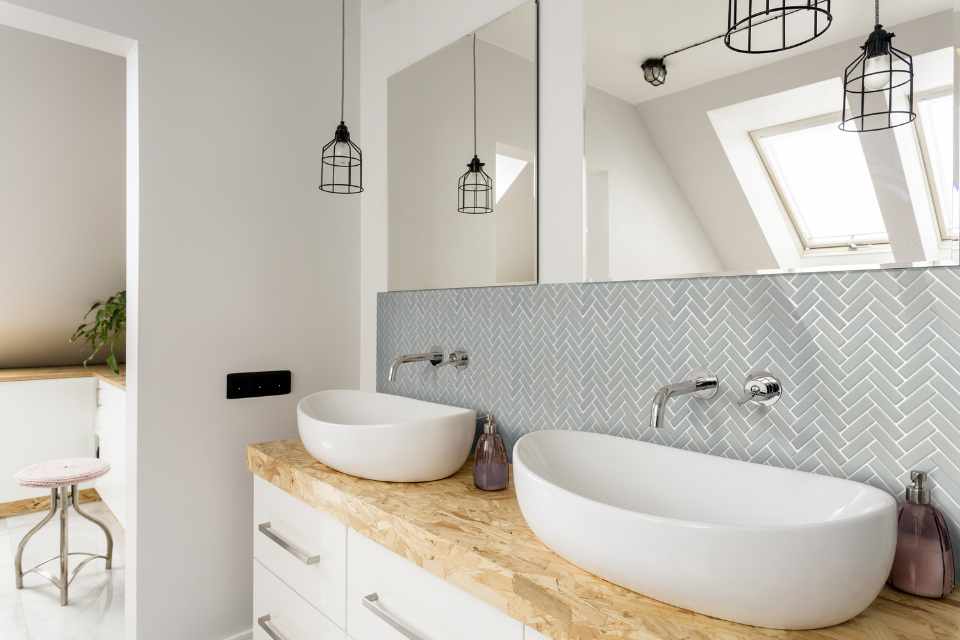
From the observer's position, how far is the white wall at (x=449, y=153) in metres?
1.67

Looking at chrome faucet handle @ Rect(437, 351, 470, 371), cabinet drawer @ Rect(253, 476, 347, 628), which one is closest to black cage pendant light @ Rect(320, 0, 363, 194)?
chrome faucet handle @ Rect(437, 351, 470, 371)

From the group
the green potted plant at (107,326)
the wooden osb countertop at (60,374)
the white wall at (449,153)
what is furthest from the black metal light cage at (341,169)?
the green potted plant at (107,326)

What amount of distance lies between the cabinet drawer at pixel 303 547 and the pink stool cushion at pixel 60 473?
4.23ft

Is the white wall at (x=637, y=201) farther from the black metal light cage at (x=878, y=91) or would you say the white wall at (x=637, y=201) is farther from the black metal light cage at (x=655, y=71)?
the black metal light cage at (x=878, y=91)

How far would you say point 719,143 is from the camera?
1291 mm

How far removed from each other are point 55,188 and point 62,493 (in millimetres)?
1927

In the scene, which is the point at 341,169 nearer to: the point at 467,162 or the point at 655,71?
the point at 467,162

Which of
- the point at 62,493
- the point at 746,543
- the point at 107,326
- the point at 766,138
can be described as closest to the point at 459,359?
the point at 766,138

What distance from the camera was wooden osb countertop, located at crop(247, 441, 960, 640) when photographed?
79cm

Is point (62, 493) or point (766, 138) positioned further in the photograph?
point (62, 493)

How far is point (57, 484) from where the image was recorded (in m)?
2.47

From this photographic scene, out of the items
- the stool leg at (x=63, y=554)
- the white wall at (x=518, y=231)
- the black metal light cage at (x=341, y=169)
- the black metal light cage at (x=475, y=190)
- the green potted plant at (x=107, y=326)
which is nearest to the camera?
the white wall at (x=518, y=231)

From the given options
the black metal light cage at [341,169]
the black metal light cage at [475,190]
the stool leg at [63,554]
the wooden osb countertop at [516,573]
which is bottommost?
the stool leg at [63,554]

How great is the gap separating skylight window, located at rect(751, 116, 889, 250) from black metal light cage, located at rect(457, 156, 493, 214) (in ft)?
2.54
